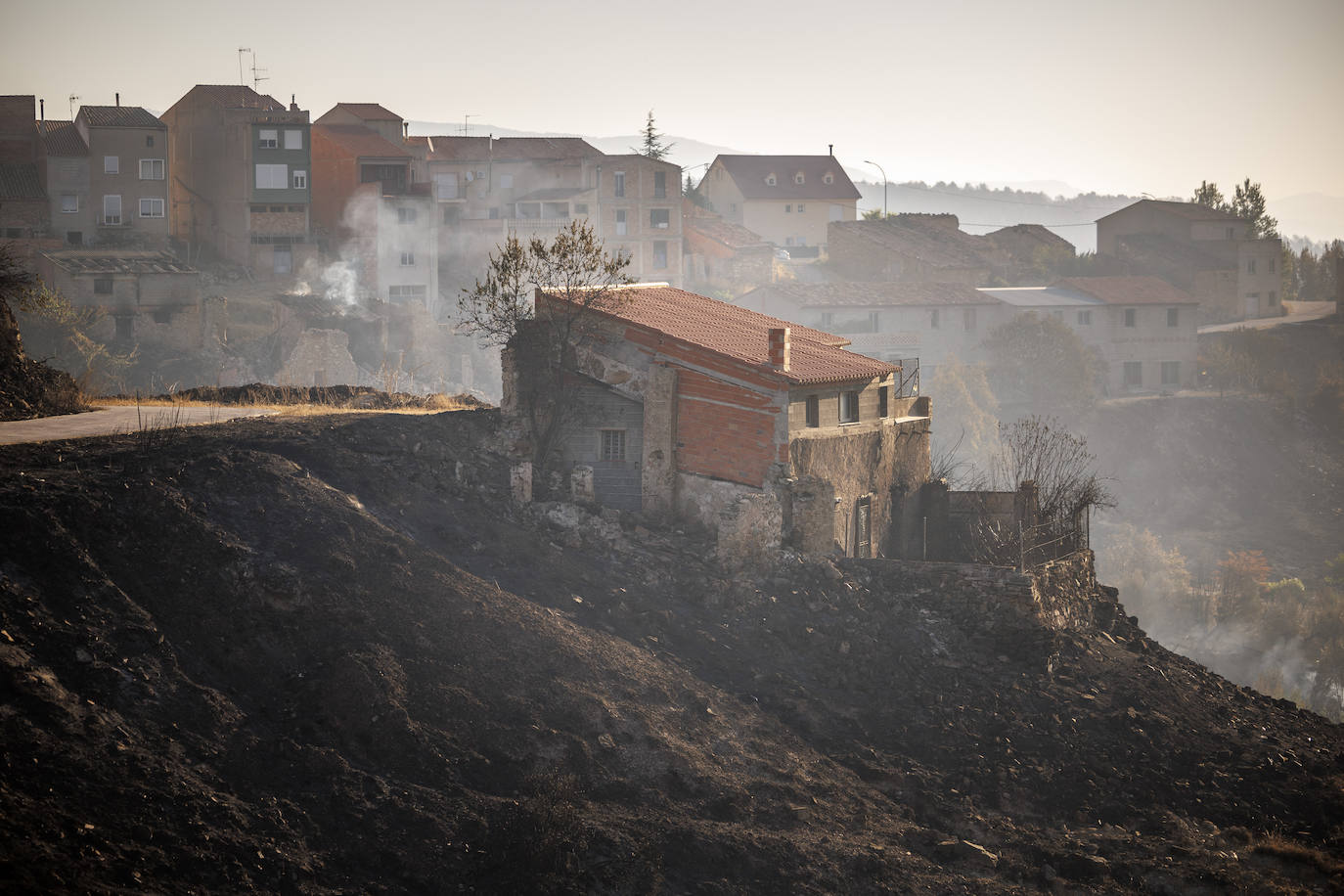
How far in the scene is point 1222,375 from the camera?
6912 cm

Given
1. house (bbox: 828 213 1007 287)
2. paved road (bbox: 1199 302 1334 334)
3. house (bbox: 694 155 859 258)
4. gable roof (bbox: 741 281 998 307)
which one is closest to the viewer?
gable roof (bbox: 741 281 998 307)

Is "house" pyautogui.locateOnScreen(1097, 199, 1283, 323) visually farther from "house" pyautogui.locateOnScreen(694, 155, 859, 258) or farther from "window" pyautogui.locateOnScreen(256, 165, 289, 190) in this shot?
"window" pyautogui.locateOnScreen(256, 165, 289, 190)

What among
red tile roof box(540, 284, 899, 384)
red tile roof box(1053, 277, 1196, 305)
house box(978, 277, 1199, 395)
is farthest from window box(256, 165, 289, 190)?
red tile roof box(1053, 277, 1196, 305)

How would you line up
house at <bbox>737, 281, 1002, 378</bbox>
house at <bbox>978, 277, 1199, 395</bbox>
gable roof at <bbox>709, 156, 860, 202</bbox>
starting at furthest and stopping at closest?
gable roof at <bbox>709, 156, 860, 202</bbox>
house at <bbox>978, 277, 1199, 395</bbox>
house at <bbox>737, 281, 1002, 378</bbox>

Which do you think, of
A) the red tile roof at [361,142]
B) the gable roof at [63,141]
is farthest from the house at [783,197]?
the gable roof at [63,141]

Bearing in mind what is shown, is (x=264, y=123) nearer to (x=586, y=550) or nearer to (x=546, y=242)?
(x=546, y=242)

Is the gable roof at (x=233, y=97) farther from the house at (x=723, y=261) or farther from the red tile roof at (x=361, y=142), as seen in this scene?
the house at (x=723, y=261)

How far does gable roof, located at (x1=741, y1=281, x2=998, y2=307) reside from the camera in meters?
62.6

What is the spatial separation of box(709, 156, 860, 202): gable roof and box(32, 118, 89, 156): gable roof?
1647 inches

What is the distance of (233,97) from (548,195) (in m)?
16.5

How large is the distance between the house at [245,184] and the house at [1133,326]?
117ft

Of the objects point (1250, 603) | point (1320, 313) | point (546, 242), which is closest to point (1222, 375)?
point (1320, 313)

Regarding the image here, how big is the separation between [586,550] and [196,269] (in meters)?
38.7

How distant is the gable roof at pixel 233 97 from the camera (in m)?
61.2
